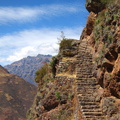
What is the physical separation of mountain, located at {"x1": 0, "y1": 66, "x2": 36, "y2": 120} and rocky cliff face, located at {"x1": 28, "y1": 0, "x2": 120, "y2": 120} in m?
59.2

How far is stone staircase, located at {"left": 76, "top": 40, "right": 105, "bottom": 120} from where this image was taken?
30.3ft

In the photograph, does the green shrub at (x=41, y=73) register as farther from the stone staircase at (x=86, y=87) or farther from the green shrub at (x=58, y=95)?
the green shrub at (x=58, y=95)

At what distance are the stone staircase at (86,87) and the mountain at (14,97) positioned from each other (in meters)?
59.4

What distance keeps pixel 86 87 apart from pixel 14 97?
8302 centimetres

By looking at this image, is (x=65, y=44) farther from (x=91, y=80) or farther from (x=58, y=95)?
(x=58, y=95)

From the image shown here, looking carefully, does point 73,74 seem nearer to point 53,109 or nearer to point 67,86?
point 67,86

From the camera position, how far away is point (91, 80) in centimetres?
1132

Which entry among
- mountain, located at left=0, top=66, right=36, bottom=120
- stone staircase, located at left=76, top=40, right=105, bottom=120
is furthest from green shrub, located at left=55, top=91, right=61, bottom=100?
mountain, located at left=0, top=66, right=36, bottom=120

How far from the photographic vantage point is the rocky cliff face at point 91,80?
920 centimetres

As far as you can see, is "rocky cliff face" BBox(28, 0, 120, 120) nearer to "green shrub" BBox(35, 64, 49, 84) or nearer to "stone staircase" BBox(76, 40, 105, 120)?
"stone staircase" BBox(76, 40, 105, 120)

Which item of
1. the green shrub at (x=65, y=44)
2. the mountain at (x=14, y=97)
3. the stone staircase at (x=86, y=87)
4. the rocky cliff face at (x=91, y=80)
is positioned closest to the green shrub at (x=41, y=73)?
the rocky cliff face at (x=91, y=80)

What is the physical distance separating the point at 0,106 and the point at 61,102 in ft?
236

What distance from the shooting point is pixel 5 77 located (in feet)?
334

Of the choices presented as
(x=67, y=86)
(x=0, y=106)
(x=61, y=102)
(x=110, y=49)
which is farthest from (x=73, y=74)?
(x=0, y=106)
